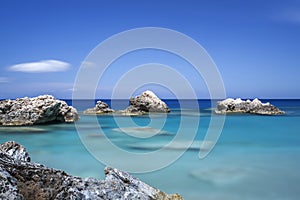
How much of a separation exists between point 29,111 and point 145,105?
16.5m

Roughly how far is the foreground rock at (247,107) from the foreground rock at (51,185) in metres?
36.5

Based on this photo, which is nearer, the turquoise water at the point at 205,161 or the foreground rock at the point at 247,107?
the turquoise water at the point at 205,161

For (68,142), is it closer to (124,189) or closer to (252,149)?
(252,149)

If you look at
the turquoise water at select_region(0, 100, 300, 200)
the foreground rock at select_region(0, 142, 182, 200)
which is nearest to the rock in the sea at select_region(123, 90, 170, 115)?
the turquoise water at select_region(0, 100, 300, 200)

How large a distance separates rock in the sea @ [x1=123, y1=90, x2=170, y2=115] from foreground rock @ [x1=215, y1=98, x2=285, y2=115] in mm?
8251

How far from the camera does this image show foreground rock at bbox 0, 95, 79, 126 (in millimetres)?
22781

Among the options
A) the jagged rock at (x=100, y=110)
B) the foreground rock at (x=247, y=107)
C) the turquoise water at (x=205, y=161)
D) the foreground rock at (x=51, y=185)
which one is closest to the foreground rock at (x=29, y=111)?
the turquoise water at (x=205, y=161)

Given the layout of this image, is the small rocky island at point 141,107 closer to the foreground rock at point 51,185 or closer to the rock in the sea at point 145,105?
the rock in the sea at point 145,105

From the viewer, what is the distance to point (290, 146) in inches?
606

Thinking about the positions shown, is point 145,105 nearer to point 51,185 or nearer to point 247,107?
point 247,107

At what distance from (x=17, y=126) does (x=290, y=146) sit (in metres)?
17.5

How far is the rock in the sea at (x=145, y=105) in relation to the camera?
3725 centimetres

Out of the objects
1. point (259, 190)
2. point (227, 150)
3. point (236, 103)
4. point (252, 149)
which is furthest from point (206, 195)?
point (236, 103)

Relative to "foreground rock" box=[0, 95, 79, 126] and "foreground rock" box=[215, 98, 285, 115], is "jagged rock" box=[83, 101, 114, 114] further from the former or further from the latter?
"foreground rock" box=[215, 98, 285, 115]
